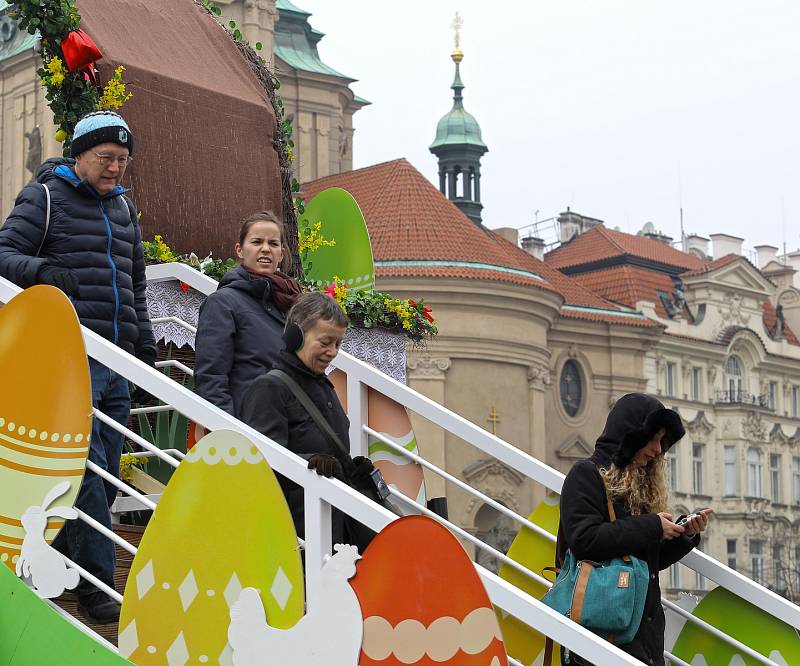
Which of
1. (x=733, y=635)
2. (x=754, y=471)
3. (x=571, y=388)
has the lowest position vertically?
(x=733, y=635)

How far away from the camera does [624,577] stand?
4887mm

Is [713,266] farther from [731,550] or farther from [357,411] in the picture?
[357,411]

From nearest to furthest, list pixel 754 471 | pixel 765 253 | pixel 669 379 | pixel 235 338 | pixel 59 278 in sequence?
pixel 59 278 < pixel 235 338 < pixel 669 379 < pixel 754 471 < pixel 765 253

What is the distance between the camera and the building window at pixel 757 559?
56.2 meters

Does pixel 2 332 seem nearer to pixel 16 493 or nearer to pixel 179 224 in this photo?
pixel 16 493

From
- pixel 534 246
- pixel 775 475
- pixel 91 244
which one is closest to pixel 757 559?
pixel 775 475

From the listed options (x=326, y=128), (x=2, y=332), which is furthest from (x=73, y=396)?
(x=326, y=128)

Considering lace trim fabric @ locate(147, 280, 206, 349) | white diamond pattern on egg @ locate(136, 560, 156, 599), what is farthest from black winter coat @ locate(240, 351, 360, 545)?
lace trim fabric @ locate(147, 280, 206, 349)

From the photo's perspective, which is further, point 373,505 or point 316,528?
point 316,528

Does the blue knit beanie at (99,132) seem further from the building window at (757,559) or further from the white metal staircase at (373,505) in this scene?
the building window at (757,559)

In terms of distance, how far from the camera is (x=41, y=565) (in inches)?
193

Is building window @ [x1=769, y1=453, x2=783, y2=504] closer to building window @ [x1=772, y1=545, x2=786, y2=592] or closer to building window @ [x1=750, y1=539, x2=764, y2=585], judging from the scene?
building window @ [x1=772, y1=545, x2=786, y2=592]

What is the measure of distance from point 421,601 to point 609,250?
178 ft

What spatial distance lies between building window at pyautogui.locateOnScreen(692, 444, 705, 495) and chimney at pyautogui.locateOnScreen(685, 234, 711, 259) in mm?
13757
